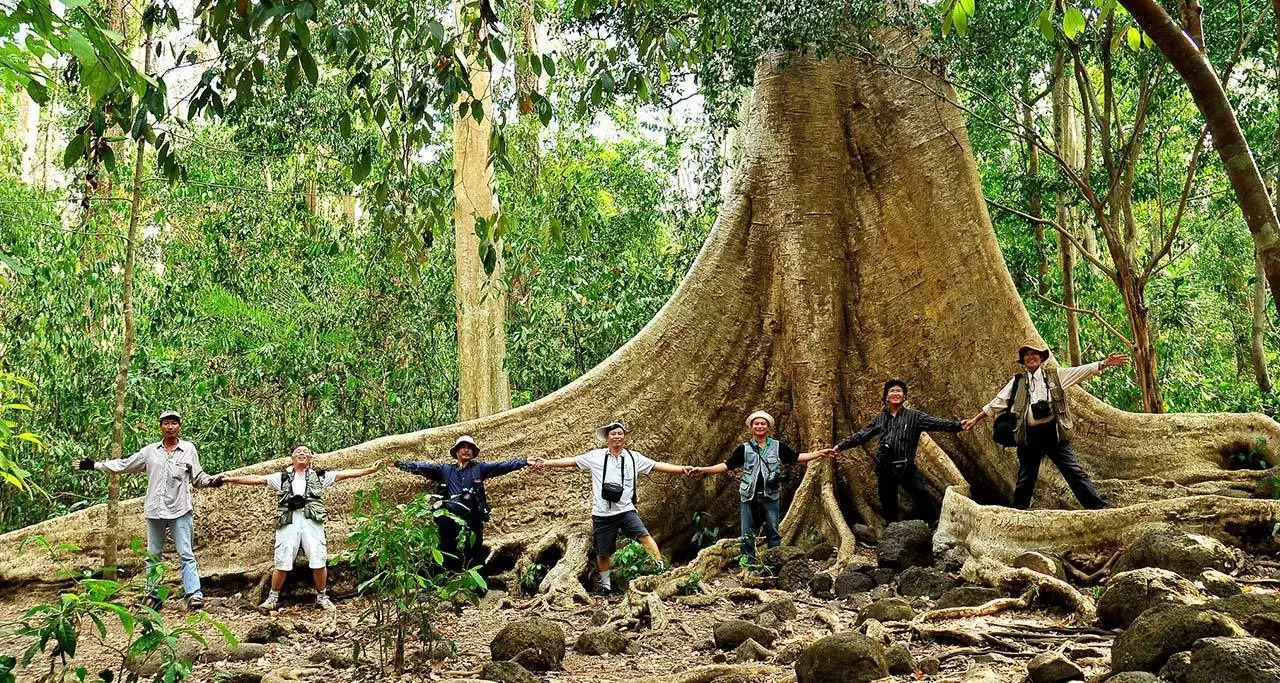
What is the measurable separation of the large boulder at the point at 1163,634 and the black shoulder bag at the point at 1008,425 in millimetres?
3676

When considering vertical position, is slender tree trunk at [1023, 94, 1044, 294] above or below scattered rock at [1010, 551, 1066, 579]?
above

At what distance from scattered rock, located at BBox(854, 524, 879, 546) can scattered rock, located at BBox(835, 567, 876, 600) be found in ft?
3.57

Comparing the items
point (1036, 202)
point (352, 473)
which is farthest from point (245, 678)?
point (1036, 202)

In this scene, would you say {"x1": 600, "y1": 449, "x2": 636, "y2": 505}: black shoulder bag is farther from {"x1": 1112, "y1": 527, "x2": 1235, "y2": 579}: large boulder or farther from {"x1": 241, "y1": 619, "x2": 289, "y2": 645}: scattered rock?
{"x1": 1112, "y1": 527, "x2": 1235, "y2": 579}: large boulder

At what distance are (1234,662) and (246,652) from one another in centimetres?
454

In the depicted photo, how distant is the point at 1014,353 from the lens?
816 centimetres

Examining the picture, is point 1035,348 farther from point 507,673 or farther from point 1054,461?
point 507,673

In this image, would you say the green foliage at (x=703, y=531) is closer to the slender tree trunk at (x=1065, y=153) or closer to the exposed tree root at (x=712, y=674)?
the exposed tree root at (x=712, y=674)

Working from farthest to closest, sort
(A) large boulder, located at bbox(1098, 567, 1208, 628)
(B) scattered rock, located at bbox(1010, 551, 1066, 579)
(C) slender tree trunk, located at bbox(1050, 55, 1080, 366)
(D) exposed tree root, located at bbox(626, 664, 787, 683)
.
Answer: (C) slender tree trunk, located at bbox(1050, 55, 1080, 366), (B) scattered rock, located at bbox(1010, 551, 1066, 579), (A) large boulder, located at bbox(1098, 567, 1208, 628), (D) exposed tree root, located at bbox(626, 664, 787, 683)

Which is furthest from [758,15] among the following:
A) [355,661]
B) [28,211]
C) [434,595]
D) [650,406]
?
[28,211]

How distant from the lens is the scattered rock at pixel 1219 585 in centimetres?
482

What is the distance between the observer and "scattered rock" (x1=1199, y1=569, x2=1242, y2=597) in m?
4.82

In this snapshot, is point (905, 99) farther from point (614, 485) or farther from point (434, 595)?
point (434, 595)

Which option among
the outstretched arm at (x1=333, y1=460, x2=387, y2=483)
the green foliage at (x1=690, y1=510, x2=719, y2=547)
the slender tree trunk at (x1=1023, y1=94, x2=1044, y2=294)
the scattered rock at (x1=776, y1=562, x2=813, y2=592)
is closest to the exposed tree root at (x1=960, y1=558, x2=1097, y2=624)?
the scattered rock at (x1=776, y1=562, x2=813, y2=592)
